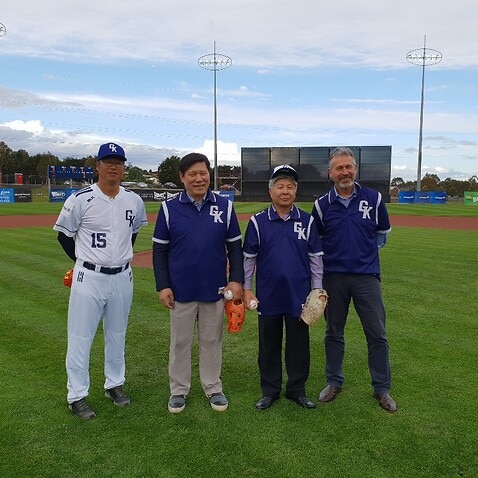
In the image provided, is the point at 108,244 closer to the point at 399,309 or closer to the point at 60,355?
the point at 60,355

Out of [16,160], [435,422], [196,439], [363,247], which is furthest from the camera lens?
[16,160]

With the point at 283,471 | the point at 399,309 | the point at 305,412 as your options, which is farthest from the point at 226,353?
the point at 399,309

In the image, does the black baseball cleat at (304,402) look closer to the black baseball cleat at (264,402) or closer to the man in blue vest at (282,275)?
the man in blue vest at (282,275)

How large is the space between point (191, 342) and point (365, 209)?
71.1 inches

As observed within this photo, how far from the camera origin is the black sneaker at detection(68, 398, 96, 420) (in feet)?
12.2

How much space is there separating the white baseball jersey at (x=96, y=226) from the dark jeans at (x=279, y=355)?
131cm

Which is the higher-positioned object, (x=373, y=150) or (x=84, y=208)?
(x=373, y=150)

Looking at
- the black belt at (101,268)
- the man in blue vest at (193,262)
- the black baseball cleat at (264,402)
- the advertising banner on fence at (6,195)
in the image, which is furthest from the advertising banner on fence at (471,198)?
the black belt at (101,268)

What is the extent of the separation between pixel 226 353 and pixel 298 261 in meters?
1.88

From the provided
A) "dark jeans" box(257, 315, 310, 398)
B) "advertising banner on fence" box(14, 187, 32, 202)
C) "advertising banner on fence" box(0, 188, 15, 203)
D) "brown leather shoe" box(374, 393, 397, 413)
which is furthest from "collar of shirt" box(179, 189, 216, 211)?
"advertising banner on fence" box(14, 187, 32, 202)

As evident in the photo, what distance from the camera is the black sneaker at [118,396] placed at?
3938 millimetres

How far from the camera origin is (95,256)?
3678 millimetres

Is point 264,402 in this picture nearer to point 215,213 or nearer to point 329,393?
point 329,393

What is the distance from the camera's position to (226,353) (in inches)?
205
